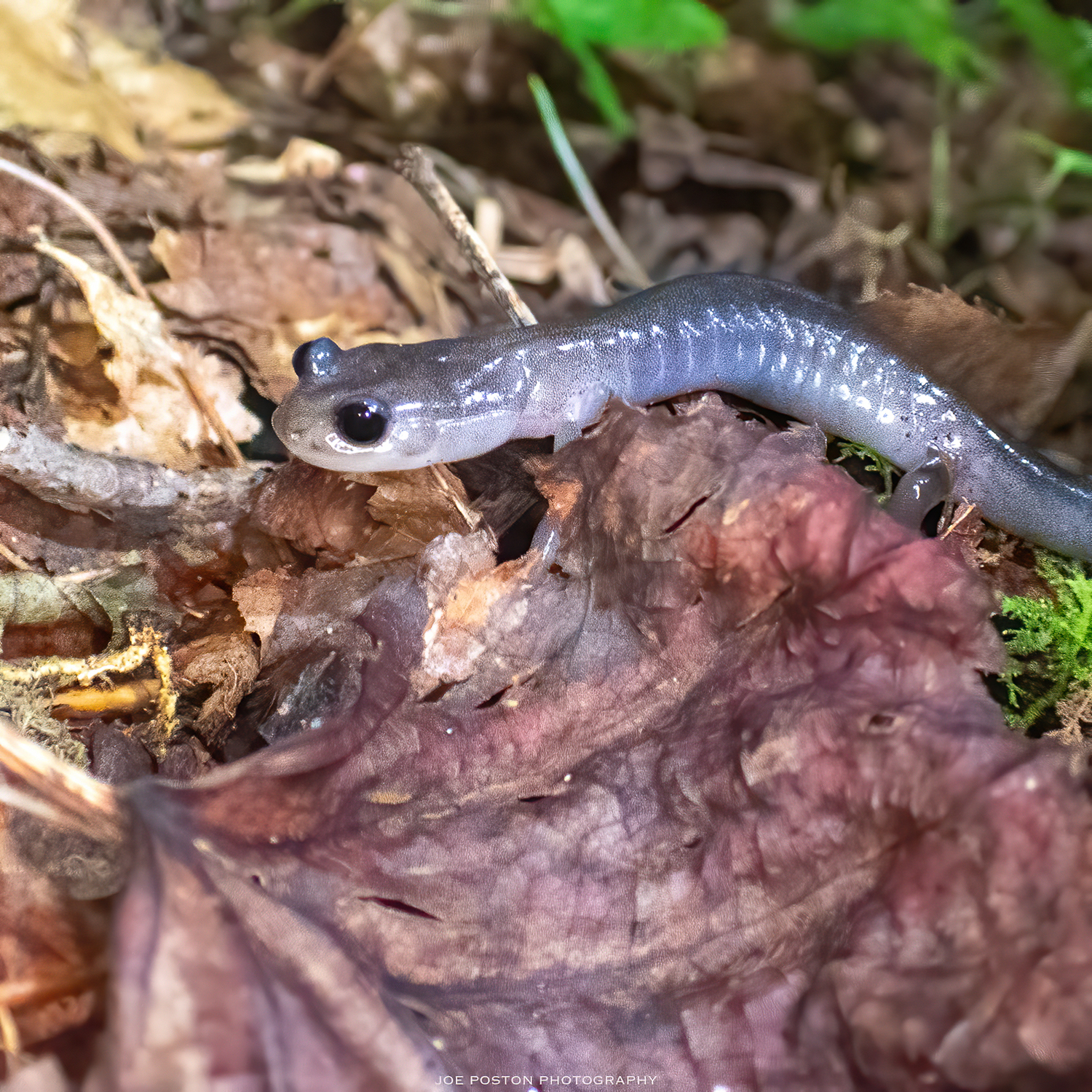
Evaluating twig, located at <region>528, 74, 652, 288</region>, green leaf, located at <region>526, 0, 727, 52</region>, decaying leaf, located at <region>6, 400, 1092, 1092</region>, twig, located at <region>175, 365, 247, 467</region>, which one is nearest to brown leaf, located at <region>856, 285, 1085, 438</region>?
twig, located at <region>528, 74, 652, 288</region>

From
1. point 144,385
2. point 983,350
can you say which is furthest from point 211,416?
point 983,350

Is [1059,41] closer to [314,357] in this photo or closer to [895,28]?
[895,28]

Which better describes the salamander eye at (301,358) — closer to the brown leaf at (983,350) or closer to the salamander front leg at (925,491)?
the salamander front leg at (925,491)

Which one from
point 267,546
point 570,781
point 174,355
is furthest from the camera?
point 174,355

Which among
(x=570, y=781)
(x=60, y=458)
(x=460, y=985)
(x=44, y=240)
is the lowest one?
(x=460, y=985)

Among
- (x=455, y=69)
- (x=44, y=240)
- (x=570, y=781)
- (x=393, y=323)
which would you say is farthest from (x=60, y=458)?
(x=455, y=69)

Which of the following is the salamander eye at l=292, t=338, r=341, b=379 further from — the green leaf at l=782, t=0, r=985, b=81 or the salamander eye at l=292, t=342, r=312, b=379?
the green leaf at l=782, t=0, r=985, b=81

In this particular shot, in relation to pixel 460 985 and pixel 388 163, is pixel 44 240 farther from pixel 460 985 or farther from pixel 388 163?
pixel 460 985
